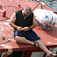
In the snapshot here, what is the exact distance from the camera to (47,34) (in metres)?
4.00

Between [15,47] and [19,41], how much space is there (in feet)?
0.61

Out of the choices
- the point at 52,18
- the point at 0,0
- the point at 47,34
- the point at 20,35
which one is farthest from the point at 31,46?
the point at 0,0

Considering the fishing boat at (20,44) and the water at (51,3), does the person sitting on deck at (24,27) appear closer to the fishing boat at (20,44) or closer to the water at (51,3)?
the fishing boat at (20,44)

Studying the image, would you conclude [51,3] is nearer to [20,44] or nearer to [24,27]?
[24,27]

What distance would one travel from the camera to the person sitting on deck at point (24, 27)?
321 cm

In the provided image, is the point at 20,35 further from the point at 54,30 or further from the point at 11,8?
the point at 11,8

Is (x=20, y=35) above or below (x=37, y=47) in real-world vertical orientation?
above

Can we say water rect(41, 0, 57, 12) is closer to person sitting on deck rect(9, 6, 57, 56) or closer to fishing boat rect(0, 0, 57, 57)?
fishing boat rect(0, 0, 57, 57)

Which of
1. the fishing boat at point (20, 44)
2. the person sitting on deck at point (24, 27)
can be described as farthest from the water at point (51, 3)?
the person sitting on deck at point (24, 27)

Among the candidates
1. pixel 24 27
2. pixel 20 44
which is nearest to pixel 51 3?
pixel 24 27

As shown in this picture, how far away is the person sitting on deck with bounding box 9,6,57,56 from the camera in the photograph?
3205mm

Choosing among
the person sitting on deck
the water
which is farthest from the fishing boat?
the water

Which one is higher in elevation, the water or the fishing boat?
the fishing boat

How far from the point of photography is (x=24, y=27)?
330cm
